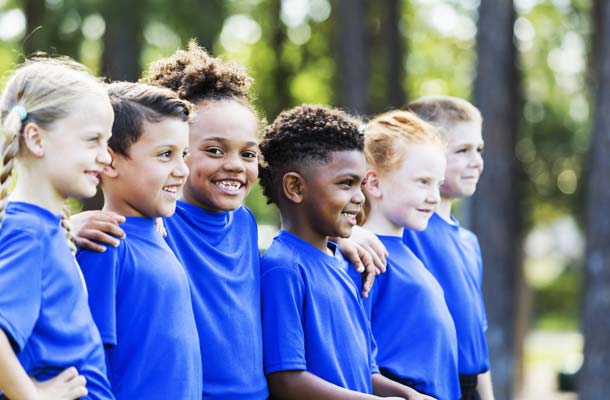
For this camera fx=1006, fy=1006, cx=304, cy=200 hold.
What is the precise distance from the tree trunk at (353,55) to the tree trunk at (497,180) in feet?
6.89

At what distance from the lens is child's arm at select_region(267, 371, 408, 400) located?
11.4ft

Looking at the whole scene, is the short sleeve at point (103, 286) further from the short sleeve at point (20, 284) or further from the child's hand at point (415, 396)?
the child's hand at point (415, 396)

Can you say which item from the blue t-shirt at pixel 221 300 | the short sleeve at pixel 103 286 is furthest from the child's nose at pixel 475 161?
the short sleeve at pixel 103 286

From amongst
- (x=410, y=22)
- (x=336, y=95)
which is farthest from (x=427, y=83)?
(x=336, y=95)

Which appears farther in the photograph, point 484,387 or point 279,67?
point 279,67

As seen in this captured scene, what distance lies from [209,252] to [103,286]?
501 mm

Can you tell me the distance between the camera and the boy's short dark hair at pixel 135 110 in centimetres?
321

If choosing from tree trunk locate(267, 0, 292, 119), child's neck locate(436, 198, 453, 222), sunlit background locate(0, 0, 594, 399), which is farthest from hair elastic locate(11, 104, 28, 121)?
tree trunk locate(267, 0, 292, 119)

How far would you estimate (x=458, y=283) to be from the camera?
466cm

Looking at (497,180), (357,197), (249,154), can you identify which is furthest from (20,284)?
(497,180)

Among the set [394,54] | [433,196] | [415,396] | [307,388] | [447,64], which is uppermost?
[447,64]

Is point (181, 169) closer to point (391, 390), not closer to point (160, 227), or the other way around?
point (160, 227)

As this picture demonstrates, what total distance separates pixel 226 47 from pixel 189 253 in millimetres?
18404

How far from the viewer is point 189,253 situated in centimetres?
340
